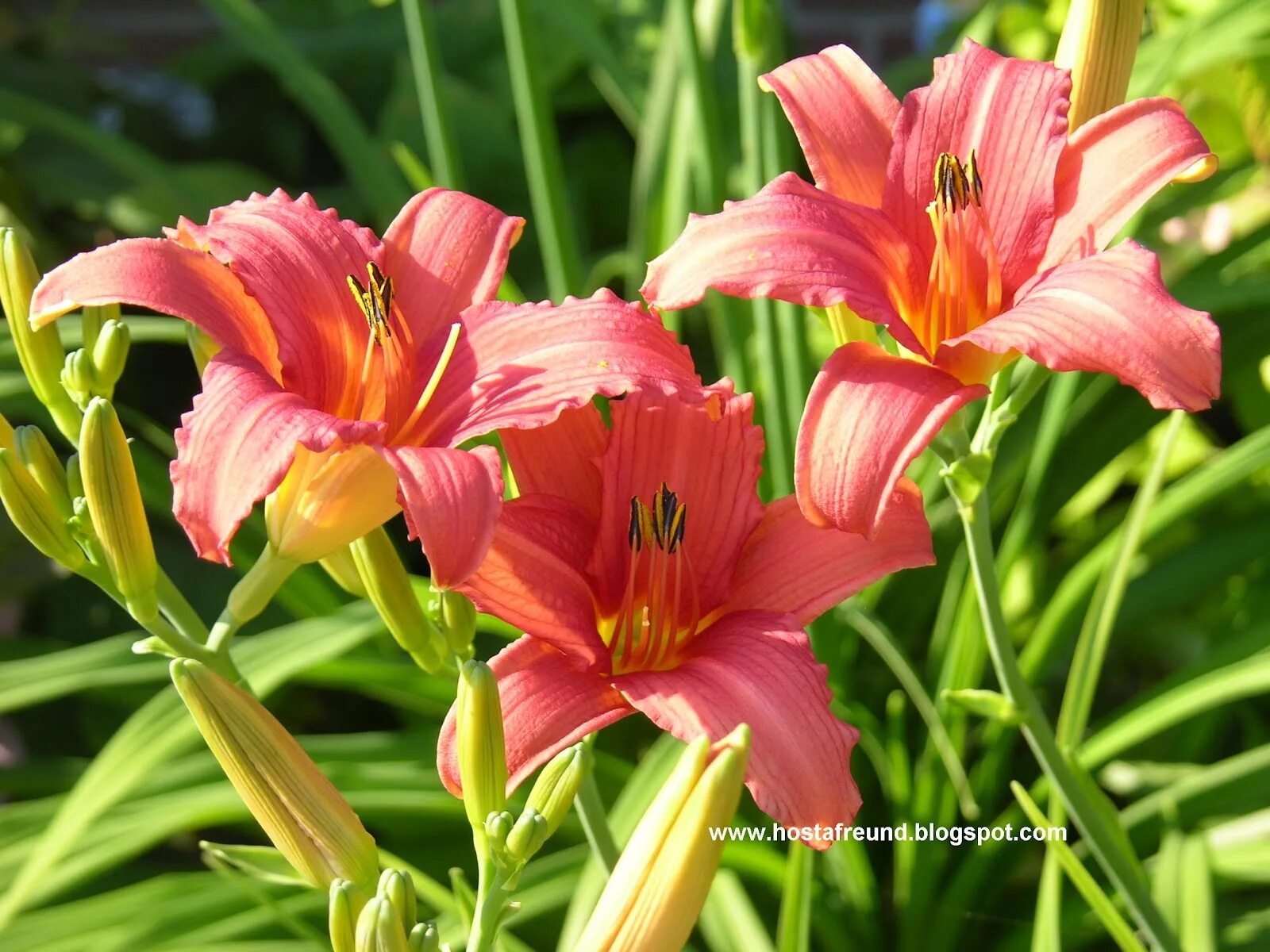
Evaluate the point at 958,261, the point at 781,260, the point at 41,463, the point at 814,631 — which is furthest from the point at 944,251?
the point at 814,631

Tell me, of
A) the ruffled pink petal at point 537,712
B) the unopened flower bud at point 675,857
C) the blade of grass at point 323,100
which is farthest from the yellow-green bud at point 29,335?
the blade of grass at point 323,100

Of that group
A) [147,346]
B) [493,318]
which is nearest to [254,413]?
[493,318]

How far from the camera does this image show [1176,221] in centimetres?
177

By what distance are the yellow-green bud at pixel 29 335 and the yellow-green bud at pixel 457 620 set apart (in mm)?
237

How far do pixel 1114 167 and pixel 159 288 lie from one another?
45 centimetres

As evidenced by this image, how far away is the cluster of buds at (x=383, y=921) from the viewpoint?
1.64 feet

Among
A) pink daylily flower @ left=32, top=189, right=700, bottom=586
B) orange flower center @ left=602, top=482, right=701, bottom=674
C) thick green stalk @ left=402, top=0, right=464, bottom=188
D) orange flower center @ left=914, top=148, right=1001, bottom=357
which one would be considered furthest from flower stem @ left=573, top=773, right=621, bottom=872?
thick green stalk @ left=402, top=0, right=464, bottom=188

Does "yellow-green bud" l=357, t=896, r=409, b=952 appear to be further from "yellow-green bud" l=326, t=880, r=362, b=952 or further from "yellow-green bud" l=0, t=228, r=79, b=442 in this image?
"yellow-green bud" l=0, t=228, r=79, b=442

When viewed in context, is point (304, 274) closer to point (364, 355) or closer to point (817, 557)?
point (364, 355)

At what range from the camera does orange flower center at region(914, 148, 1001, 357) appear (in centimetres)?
62

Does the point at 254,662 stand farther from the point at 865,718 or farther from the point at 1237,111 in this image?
the point at 1237,111

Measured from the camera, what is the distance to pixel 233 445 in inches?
19.8

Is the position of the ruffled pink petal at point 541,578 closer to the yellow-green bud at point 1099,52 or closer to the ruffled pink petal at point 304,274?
the ruffled pink petal at point 304,274

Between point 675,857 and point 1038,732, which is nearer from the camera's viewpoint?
point 675,857
